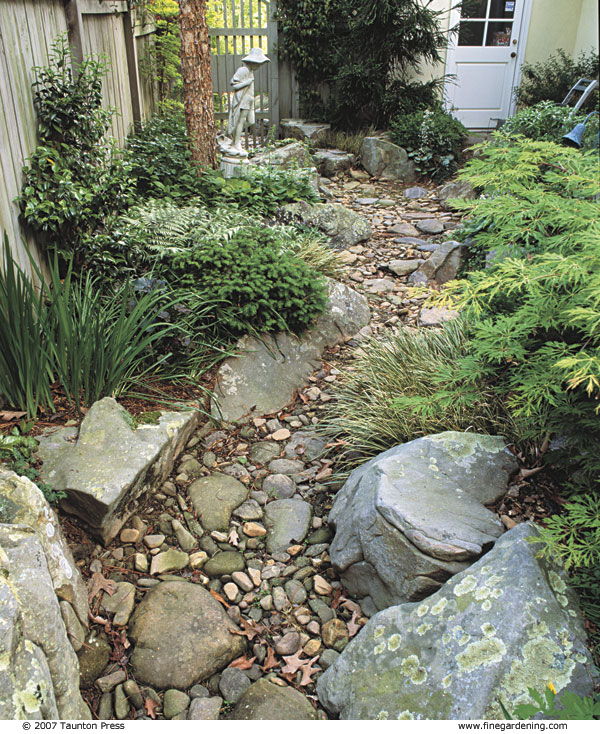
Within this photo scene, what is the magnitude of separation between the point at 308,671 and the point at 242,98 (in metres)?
5.52

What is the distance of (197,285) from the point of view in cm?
381

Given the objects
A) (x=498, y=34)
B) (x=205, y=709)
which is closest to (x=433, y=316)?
(x=205, y=709)

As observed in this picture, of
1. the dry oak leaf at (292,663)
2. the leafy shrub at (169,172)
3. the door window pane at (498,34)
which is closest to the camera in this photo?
the dry oak leaf at (292,663)

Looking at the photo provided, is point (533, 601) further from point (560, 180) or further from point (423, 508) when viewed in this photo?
point (560, 180)

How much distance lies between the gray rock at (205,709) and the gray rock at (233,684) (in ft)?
0.12

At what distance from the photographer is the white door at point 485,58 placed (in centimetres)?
939

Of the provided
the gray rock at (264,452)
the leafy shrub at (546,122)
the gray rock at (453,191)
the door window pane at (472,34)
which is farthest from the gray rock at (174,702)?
the door window pane at (472,34)

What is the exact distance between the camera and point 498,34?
9555 millimetres

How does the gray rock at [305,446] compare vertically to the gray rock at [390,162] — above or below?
below

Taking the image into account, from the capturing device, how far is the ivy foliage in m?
8.27

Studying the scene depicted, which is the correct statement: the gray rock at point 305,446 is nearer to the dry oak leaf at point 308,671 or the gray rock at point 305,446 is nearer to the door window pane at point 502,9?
the dry oak leaf at point 308,671

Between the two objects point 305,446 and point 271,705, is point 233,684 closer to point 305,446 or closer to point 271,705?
point 271,705

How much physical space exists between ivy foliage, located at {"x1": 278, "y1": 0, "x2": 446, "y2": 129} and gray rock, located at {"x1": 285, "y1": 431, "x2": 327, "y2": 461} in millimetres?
6866

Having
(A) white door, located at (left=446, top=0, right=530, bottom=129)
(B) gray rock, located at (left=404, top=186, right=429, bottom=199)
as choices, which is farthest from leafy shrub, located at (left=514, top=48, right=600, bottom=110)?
(B) gray rock, located at (left=404, top=186, right=429, bottom=199)
